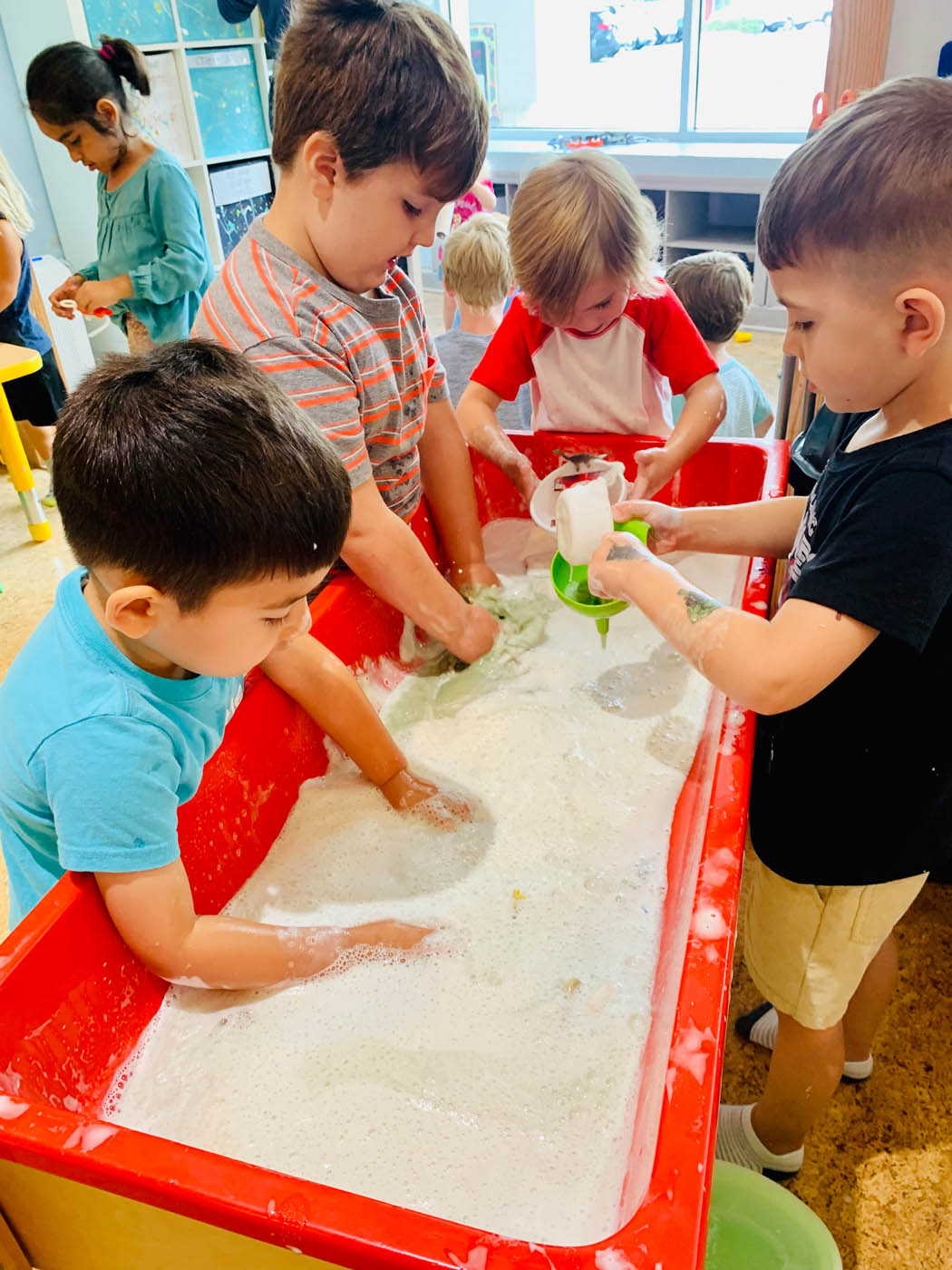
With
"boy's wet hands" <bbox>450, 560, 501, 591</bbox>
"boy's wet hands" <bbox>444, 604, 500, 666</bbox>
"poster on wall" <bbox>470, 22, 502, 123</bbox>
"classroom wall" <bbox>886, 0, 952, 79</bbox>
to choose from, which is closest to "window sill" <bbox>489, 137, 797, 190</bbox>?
"classroom wall" <bbox>886, 0, 952, 79</bbox>

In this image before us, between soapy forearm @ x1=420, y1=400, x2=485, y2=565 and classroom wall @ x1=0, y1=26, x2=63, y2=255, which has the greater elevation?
classroom wall @ x1=0, y1=26, x2=63, y2=255

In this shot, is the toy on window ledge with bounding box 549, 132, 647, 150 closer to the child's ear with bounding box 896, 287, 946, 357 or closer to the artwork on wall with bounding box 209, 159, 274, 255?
the artwork on wall with bounding box 209, 159, 274, 255

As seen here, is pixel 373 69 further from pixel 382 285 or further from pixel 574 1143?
pixel 574 1143

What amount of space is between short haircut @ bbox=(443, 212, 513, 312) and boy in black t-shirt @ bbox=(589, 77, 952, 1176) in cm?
143

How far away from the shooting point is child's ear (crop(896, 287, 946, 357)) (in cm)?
71

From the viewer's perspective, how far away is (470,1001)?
993 mm

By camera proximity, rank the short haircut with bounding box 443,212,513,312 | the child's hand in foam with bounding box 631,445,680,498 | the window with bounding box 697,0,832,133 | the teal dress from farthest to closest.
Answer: the window with bounding box 697,0,832,133 → the teal dress → the short haircut with bounding box 443,212,513,312 → the child's hand in foam with bounding box 631,445,680,498

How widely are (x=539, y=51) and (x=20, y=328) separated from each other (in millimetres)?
3905

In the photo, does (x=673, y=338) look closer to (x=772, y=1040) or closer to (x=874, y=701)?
(x=874, y=701)

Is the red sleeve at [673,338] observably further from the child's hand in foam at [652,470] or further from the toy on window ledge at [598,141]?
the toy on window ledge at [598,141]

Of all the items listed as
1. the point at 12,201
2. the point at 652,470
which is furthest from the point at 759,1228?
the point at 12,201

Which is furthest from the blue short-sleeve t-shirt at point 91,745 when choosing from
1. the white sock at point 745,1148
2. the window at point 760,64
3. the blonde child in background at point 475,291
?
the window at point 760,64

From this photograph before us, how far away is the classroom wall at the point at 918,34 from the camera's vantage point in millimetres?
3338

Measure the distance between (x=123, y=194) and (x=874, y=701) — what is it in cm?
243
